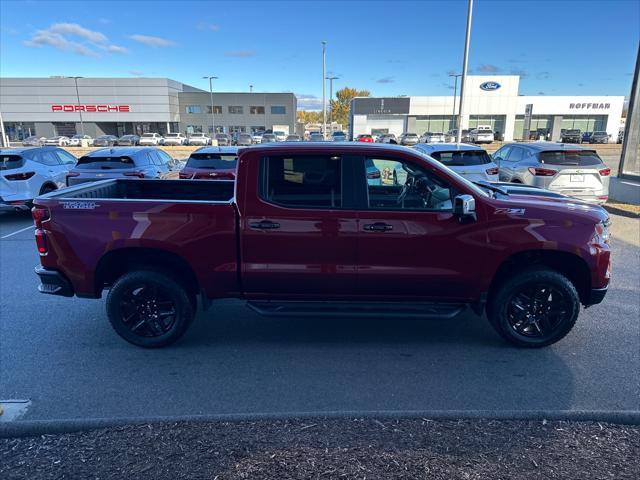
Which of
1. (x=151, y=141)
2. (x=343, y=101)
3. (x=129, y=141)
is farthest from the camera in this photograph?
(x=343, y=101)

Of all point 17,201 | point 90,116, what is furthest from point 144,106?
point 17,201

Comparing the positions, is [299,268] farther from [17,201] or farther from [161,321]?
[17,201]

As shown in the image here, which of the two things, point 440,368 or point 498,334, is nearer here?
point 440,368

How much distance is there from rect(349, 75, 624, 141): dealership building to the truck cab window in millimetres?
64527

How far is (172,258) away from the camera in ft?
13.5

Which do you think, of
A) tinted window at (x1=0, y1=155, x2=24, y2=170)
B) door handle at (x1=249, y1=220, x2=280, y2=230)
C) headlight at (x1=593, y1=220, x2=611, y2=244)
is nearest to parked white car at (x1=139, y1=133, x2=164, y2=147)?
tinted window at (x1=0, y1=155, x2=24, y2=170)

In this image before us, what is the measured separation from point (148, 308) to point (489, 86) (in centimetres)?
6857

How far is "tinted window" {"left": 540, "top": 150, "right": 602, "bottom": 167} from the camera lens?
9.48m

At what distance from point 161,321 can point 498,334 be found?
3.39 m

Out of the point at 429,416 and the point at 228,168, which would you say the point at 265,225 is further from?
the point at 228,168

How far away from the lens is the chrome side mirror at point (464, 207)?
3.71 meters

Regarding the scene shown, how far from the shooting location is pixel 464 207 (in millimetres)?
3709

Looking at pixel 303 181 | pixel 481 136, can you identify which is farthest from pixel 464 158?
pixel 481 136

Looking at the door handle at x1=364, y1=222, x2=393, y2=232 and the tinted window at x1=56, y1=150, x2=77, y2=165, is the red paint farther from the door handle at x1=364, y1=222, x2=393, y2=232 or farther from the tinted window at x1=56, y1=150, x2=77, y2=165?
the tinted window at x1=56, y1=150, x2=77, y2=165
